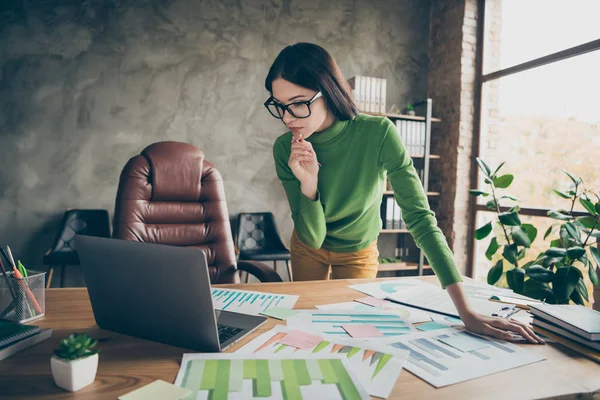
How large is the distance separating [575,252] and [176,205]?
7.09 feet

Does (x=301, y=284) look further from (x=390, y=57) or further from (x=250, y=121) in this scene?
(x=390, y=57)

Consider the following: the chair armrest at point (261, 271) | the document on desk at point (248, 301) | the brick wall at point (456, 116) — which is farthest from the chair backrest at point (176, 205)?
the brick wall at point (456, 116)

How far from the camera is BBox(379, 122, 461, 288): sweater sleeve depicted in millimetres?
1007

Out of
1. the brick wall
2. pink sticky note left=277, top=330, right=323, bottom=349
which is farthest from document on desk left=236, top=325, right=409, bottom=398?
the brick wall

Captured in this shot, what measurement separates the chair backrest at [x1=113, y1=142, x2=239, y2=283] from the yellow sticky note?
1.03 metres

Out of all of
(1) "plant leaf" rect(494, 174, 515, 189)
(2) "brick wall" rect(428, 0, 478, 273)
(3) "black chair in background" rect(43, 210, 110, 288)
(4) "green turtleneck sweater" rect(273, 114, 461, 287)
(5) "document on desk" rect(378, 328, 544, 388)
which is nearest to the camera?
(5) "document on desk" rect(378, 328, 544, 388)

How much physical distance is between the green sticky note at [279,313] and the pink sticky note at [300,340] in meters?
0.10

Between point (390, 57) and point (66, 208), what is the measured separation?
332 cm

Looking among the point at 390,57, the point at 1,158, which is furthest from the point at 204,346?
the point at 390,57

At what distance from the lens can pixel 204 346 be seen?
770mm

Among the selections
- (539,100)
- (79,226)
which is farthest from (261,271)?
(539,100)

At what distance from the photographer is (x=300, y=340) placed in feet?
2.75

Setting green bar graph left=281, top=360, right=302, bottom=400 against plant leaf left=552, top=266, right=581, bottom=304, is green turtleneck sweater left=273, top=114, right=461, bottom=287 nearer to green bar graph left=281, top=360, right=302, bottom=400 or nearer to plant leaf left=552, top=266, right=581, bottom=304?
green bar graph left=281, top=360, right=302, bottom=400

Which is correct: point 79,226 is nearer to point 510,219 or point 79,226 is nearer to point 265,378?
point 265,378
